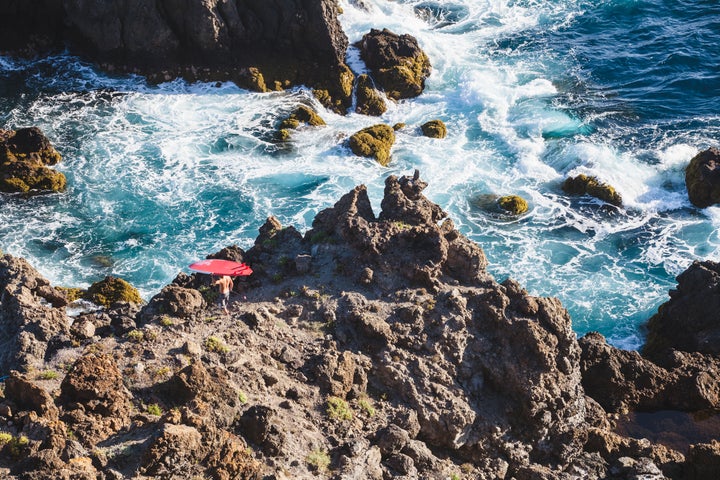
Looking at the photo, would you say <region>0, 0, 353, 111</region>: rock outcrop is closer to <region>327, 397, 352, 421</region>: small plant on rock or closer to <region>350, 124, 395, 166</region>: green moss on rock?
<region>350, 124, 395, 166</region>: green moss on rock

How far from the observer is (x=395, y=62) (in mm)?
40031

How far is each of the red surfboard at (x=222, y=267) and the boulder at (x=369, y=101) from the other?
831 inches

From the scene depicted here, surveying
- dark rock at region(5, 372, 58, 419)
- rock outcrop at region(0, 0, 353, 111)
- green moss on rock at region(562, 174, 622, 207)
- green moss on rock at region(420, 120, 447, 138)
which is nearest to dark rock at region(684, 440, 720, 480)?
dark rock at region(5, 372, 58, 419)

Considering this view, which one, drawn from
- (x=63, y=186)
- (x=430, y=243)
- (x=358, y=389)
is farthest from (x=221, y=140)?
(x=358, y=389)

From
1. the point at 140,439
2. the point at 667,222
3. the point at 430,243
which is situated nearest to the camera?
the point at 140,439

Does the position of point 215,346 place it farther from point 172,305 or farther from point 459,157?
point 459,157

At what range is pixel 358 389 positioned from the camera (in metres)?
15.6

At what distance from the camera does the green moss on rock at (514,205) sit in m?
30.8

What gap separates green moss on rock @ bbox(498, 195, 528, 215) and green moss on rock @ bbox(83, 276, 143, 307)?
16059 millimetres

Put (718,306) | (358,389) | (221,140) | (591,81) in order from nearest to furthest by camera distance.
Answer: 1. (358,389)
2. (718,306)
3. (221,140)
4. (591,81)

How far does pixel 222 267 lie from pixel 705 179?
23.4 meters

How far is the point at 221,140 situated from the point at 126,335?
2093 centimetres

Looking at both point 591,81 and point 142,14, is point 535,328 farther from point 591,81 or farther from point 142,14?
point 142,14

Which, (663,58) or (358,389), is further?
(663,58)
